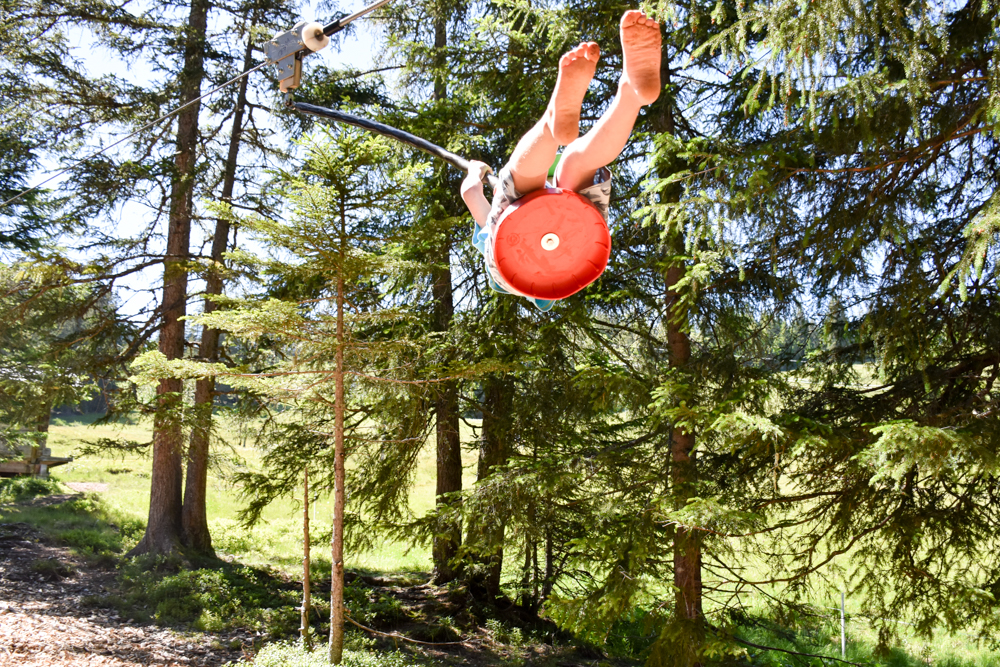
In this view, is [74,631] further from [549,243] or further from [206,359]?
[549,243]

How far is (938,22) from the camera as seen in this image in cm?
489

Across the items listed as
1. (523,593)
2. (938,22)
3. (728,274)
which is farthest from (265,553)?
(938,22)

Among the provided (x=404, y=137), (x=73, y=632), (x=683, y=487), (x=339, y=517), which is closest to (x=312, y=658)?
(x=339, y=517)

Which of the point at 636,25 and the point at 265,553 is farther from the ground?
the point at 636,25

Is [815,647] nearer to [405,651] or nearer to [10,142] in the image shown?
[405,651]

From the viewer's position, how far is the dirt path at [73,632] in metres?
7.77

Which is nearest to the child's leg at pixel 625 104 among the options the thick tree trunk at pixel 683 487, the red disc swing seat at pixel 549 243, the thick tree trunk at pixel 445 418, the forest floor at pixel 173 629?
the red disc swing seat at pixel 549 243

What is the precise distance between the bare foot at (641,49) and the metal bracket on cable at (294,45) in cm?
166

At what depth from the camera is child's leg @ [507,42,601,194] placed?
203 cm

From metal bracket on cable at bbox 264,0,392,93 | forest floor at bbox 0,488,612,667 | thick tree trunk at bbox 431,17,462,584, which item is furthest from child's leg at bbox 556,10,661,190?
thick tree trunk at bbox 431,17,462,584

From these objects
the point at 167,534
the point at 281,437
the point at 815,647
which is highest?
the point at 281,437

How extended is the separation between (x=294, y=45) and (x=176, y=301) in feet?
32.1

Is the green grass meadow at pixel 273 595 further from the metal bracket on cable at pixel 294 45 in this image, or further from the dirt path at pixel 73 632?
the metal bracket on cable at pixel 294 45

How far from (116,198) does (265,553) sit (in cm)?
735
